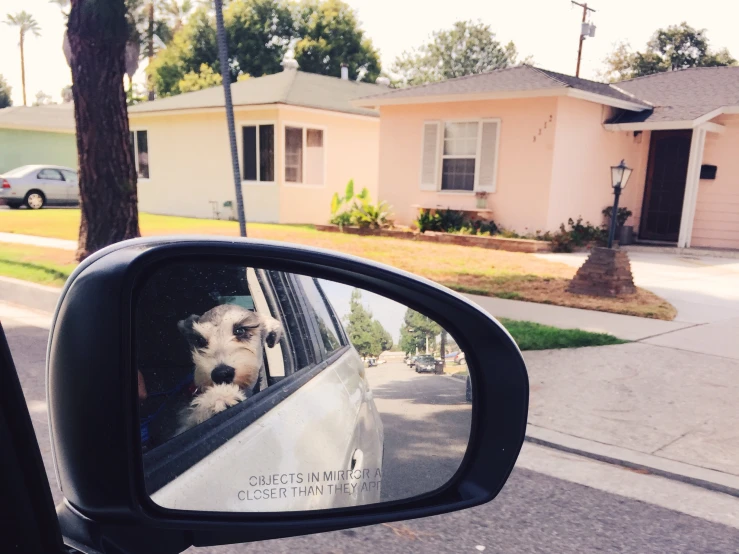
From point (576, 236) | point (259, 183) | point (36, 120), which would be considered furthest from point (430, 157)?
point (36, 120)

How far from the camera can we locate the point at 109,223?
9453 millimetres

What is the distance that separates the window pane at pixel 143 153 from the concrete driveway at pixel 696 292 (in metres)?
14.7

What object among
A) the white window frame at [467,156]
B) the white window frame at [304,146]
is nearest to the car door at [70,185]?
the white window frame at [304,146]

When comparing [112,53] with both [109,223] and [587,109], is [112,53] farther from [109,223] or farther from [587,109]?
[587,109]

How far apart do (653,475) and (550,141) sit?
11.5 m

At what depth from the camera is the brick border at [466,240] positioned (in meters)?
13.9

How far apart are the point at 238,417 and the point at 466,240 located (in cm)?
1372

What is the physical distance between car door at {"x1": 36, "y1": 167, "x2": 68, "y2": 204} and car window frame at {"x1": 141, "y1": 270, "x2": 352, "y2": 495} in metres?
26.5

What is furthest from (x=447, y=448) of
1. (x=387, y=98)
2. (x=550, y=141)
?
(x=387, y=98)

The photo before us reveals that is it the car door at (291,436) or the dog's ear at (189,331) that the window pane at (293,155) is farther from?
the dog's ear at (189,331)

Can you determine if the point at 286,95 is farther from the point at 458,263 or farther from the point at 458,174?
the point at 458,263

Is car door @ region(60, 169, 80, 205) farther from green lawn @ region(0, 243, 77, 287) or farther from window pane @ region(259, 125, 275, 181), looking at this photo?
green lawn @ region(0, 243, 77, 287)

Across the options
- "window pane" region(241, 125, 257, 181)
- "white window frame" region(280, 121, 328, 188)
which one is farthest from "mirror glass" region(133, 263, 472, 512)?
"window pane" region(241, 125, 257, 181)

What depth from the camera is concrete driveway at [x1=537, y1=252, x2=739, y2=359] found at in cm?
682
